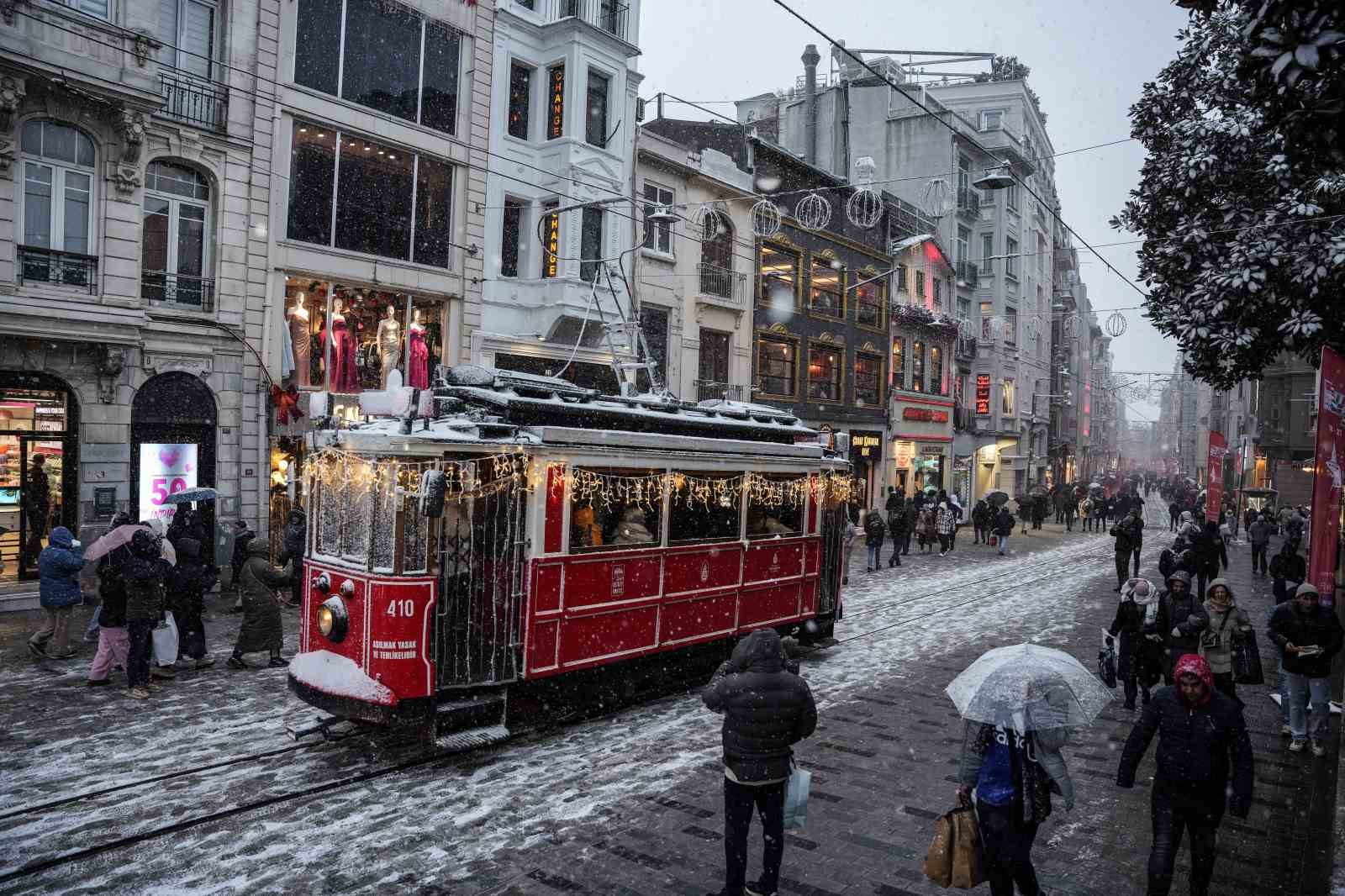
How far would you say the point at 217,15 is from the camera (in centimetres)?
1702

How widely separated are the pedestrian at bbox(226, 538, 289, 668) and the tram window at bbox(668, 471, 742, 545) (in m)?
4.85

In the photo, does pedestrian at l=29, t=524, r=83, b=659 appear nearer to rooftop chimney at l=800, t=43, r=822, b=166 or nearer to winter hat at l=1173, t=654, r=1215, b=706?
winter hat at l=1173, t=654, r=1215, b=706

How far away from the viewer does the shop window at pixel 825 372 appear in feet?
111

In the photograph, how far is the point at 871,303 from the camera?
37094 mm

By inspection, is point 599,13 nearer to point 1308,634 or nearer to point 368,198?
point 368,198

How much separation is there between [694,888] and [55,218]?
1543cm

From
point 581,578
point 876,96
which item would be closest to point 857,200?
point 876,96

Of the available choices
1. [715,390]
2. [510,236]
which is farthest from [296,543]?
[715,390]

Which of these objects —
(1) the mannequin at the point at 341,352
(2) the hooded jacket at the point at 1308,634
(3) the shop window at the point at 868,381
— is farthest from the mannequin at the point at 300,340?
(3) the shop window at the point at 868,381

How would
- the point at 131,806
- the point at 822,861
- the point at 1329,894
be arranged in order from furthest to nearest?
the point at 131,806 → the point at 822,861 → the point at 1329,894

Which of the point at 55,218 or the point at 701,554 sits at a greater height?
the point at 55,218

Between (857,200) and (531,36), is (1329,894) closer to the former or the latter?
(531,36)

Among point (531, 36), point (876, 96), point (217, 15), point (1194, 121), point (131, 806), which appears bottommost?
point (131, 806)

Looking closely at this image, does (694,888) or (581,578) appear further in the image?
(581,578)
